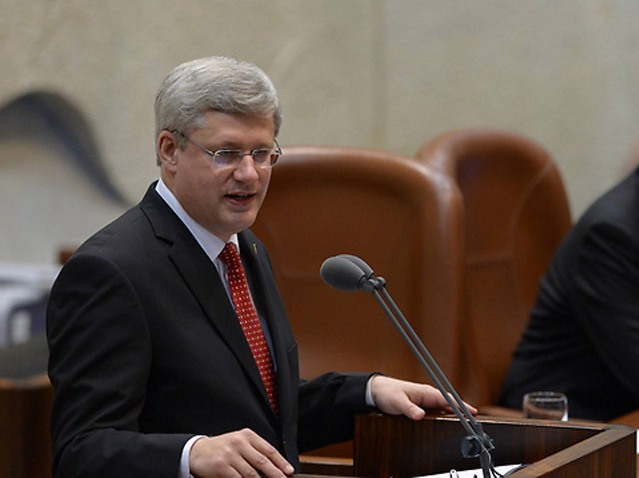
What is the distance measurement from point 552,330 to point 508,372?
195 mm

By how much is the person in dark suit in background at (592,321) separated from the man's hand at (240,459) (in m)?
2.02

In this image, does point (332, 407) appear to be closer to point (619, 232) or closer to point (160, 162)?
point (160, 162)

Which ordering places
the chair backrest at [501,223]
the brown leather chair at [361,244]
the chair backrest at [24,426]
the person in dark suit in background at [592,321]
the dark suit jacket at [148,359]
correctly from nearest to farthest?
the dark suit jacket at [148,359]
the chair backrest at [24,426]
the brown leather chair at [361,244]
the person in dark suit in background at [592,321]
the chair backrest at [501,223]

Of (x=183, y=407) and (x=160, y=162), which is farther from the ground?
(x=160, y=162)

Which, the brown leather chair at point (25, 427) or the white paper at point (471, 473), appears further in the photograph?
the brown leather chair at point (25, 427)

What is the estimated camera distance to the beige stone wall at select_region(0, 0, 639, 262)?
476 centimetres

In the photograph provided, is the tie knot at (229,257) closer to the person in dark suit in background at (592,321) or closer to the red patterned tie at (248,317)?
the red patterned tie at (248,317)

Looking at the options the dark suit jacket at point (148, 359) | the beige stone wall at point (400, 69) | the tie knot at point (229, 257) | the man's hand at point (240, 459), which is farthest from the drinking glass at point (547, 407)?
the beige stone wall at point (400, 69)

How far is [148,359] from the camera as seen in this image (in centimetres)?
198

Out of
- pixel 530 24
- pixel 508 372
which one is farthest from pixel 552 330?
pixel 530 24

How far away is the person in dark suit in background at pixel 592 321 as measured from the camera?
3.62m

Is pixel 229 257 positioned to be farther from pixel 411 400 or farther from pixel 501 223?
pixel 501 223

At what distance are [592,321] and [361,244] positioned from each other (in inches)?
29.0

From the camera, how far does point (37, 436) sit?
10.6 ft
